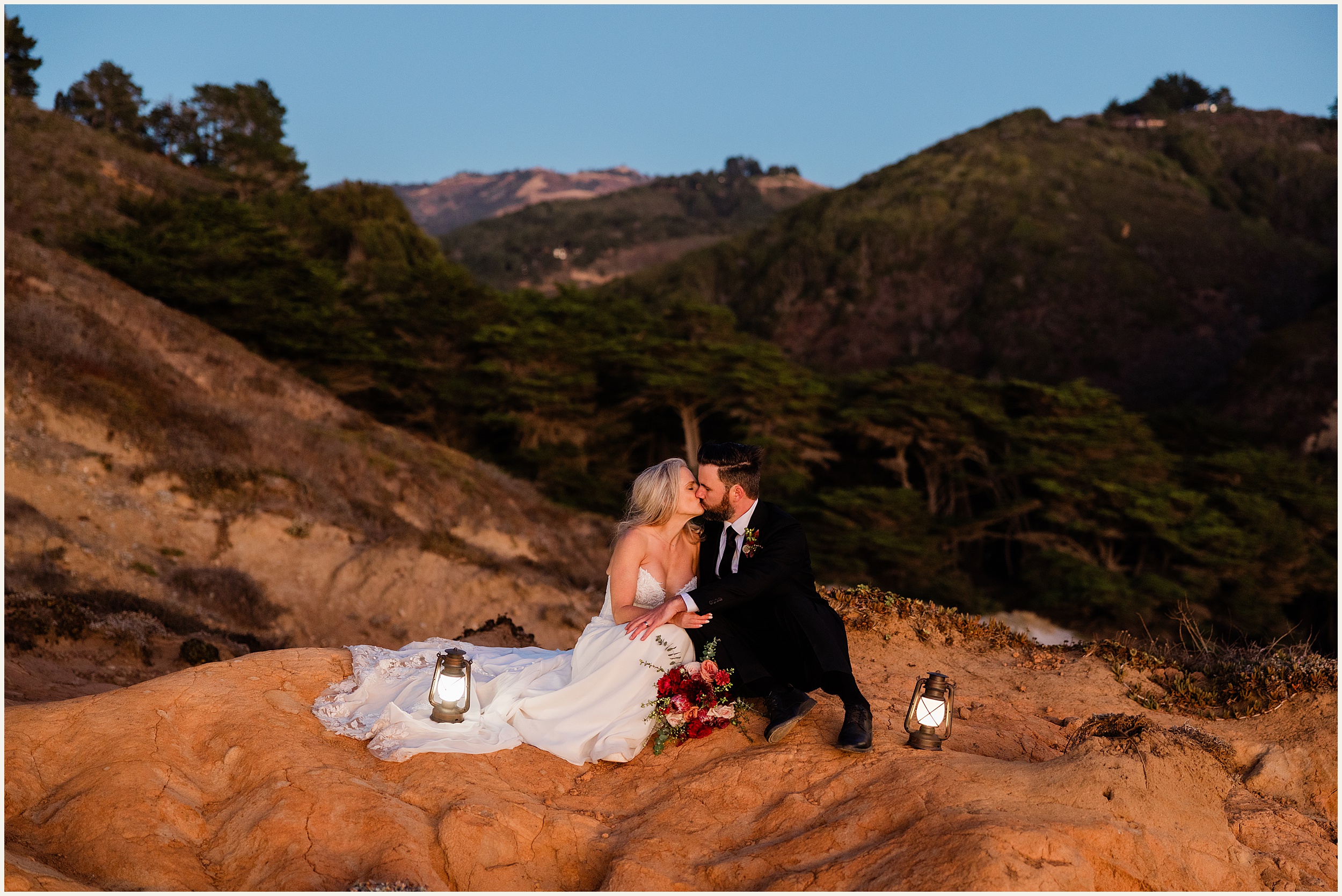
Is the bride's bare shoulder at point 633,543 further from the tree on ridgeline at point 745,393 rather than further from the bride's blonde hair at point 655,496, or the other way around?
the tree on ridgeline at point 745,393

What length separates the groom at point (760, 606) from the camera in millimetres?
4816

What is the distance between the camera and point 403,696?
16.9ft

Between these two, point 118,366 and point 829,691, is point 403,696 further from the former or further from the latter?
point 118,366

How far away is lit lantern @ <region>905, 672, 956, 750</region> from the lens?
14.7 feet

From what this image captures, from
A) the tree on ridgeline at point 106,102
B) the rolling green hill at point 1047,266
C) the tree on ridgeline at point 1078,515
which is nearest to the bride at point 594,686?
the tree on ridgeline at point 1078,515

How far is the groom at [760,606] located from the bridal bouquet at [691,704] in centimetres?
18

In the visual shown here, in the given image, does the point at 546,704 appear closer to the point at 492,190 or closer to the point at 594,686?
the point at 594,686

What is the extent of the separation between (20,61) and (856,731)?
62.3 metres

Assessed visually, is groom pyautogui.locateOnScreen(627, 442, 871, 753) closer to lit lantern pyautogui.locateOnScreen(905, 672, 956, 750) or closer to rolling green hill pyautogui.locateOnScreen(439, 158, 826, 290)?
lit lantern pyautogui.locateOnScreen(905, 672, 956, 750)

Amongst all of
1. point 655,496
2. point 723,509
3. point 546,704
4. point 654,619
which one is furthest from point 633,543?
point 546,704

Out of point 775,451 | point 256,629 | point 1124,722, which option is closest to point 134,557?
point 256,629

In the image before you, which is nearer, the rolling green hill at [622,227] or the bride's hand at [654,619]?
the bride's hand at [654,619]

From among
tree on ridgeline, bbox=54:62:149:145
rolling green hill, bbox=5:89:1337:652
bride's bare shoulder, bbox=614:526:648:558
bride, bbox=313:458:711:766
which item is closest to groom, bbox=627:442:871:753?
bride, bbox=313:458:711:766

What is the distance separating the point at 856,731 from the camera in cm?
451
